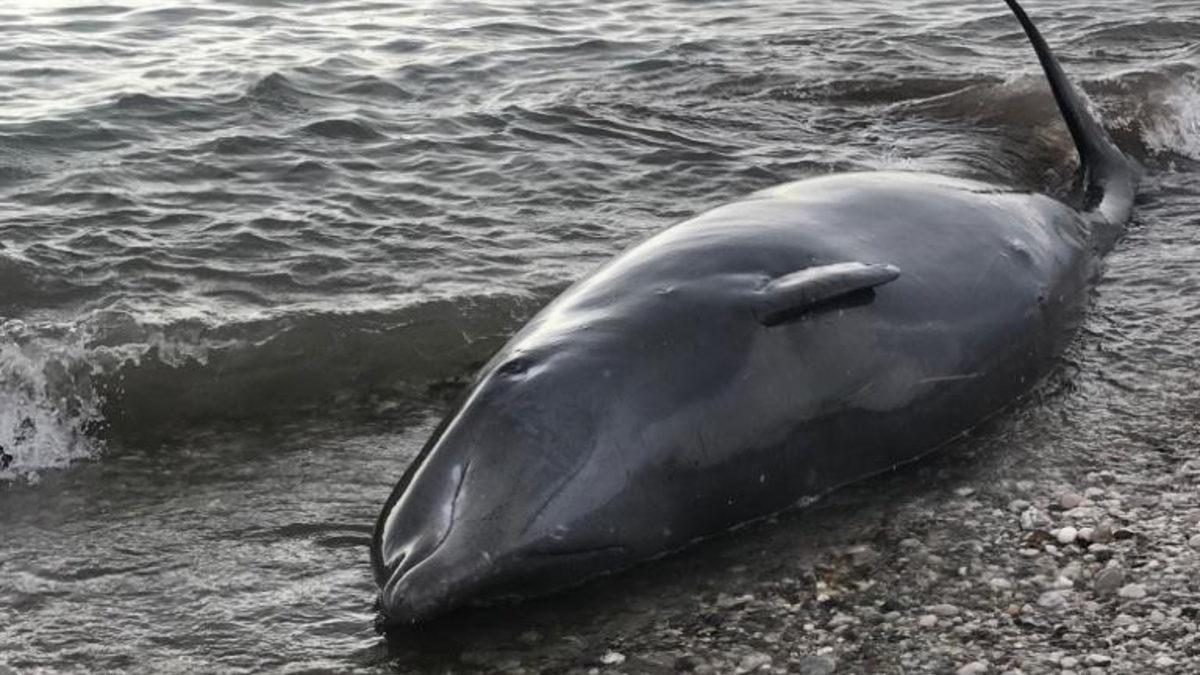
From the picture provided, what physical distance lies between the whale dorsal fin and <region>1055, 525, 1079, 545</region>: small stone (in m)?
1.15

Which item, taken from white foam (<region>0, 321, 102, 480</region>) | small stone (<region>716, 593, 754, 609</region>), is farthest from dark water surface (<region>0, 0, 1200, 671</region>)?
small stone (<region>716, 593, 754, 609</region>)

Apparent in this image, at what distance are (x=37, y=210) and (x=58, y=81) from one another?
3.77m

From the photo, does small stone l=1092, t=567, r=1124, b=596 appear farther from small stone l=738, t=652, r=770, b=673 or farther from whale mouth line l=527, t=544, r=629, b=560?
whale mouth line l=527, t=544, r=629, b=560

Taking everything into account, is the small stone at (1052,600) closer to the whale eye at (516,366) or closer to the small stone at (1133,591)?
the small stone at (1133,591)

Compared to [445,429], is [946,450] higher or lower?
lower

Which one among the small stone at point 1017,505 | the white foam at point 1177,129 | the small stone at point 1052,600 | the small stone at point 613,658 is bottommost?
the small stone at point 613,658

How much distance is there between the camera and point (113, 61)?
14.4 m

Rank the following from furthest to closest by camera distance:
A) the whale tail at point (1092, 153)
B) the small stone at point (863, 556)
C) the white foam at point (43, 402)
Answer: the whale tail at point (1092, 153) < the white foam at point (43, 402) < the small stone at point (863, 556)

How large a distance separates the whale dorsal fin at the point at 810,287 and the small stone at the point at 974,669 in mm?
Result: 1608

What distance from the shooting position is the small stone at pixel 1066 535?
19.4 feet

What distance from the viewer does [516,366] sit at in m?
5.97

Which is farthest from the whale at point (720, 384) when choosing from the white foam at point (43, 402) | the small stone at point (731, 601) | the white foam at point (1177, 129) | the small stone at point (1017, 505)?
the white foam at point (1177, 129)

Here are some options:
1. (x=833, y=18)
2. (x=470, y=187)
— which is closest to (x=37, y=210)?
(x=470, y=187)

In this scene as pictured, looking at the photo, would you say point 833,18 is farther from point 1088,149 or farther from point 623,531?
point 623,531
